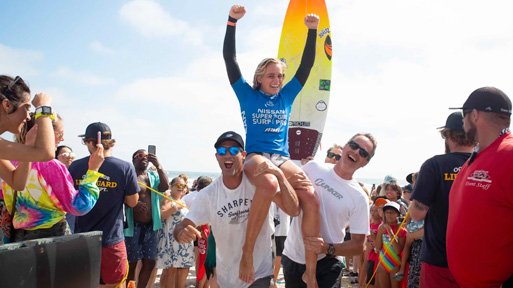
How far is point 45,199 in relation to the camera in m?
2.96

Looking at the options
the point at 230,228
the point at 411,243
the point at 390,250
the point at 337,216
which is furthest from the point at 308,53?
the point at 390,250

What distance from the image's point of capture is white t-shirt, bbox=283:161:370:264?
→ 10.7 feet

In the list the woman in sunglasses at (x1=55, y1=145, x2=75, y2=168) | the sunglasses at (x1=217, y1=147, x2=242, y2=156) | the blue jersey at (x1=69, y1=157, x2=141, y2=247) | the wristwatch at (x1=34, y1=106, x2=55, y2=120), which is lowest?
the blue jersey at (x1=69, y1=157, x2=141, y2=247)

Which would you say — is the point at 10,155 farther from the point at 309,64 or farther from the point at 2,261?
the point at 309,64

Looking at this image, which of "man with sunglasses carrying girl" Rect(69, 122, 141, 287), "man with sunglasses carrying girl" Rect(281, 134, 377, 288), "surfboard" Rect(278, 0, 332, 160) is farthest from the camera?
"surfboard" Rect(278, 0, 332, 160)

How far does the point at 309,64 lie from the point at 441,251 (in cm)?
197

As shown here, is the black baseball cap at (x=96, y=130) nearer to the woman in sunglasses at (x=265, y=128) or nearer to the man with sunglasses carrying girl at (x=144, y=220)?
the man with sunglasses carrying girl at (x=144, y=220)

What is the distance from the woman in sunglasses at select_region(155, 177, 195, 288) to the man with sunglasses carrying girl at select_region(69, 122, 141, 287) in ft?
4.40

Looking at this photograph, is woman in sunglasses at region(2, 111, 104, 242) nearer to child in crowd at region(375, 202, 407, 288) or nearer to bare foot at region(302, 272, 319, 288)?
bare foot at region(302, 272, 319, 288)

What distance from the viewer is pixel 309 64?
3.68m

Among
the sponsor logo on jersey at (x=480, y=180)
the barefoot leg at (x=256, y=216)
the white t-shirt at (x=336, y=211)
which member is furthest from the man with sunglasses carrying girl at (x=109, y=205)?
the sponsor logo on jersey at (x=480, y=180)

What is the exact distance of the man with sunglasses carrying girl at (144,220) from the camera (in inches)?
195

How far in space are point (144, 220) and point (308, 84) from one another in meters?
5.43

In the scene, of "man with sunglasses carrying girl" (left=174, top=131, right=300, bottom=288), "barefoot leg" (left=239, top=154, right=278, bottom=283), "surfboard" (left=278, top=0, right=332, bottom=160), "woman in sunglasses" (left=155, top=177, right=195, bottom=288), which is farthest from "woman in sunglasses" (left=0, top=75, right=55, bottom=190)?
"surfboard" (left=278, top=0, right=332, bottom=160)
